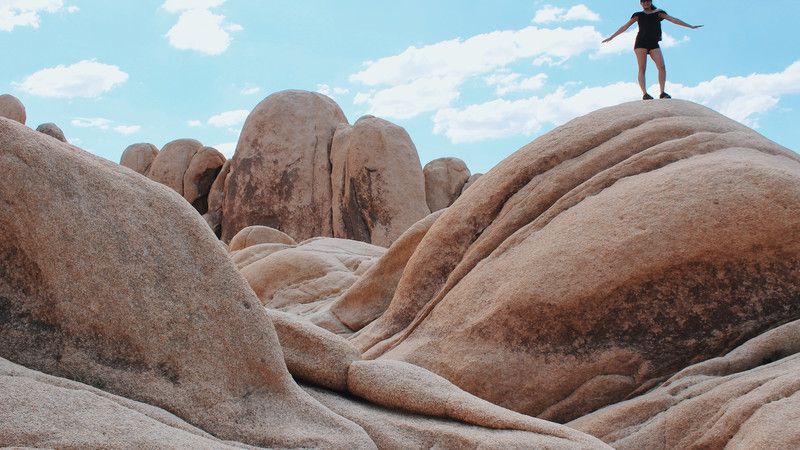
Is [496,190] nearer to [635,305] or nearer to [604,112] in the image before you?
[604,112]

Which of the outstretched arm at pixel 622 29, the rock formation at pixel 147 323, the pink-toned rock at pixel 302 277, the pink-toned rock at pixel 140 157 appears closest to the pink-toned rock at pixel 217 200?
the pink-toned rock at pixel 140 157

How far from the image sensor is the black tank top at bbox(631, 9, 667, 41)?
9.17 m

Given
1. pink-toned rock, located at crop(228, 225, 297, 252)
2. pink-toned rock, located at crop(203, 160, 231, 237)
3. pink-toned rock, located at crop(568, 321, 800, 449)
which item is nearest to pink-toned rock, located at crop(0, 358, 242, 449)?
pink-toned rock, located at crop(568, 321, 800, 449)

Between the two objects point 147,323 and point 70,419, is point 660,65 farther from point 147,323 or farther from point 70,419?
point 70,419

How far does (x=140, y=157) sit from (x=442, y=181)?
7.82 meters

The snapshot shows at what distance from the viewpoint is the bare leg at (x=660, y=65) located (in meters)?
8.82

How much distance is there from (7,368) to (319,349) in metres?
1.52

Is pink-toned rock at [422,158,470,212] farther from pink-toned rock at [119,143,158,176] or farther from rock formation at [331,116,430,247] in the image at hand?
pink-toned rock at [119,143,158,176]

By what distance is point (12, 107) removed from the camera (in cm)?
2155

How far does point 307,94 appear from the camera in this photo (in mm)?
19719

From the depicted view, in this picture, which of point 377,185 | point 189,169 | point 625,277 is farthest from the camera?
point 189,169

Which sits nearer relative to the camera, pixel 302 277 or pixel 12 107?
pixel 302 277

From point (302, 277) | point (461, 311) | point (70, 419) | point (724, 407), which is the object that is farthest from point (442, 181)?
point (70, 419)

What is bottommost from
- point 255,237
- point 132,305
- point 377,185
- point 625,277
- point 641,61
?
point 625,277
